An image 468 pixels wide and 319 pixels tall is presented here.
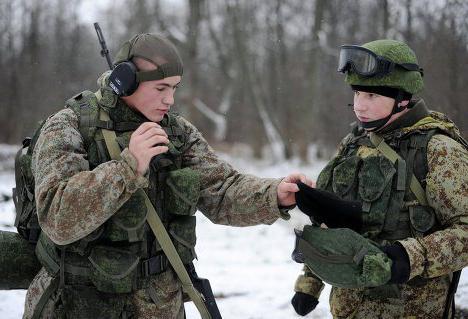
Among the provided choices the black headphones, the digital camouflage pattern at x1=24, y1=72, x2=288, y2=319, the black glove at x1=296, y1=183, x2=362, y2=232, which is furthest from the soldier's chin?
the black glove at x1=296, y1=183, x2=362, y2=232

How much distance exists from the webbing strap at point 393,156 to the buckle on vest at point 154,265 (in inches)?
53.9

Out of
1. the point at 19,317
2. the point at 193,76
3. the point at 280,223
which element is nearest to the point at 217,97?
the point at 193,76

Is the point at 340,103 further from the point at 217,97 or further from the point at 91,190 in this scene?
the point at 217,97

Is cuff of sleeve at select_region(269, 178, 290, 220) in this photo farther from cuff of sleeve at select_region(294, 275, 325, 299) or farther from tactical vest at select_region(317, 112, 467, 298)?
cuff of sleeve at select_region(294, 275, 325, 299)

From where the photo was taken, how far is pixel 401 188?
2703 millimetres

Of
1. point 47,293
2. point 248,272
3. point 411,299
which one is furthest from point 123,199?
point 248,272

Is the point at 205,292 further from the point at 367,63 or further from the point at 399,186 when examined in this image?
the point at 367,63

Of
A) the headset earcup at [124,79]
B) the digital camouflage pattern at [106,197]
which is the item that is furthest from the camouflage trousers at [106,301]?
the headset earcup at [124,79]

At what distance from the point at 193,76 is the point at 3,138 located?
9.24 m

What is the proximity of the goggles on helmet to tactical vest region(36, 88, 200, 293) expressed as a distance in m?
1.10

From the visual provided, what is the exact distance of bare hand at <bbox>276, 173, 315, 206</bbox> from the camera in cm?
267

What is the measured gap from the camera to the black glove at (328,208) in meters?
2.66

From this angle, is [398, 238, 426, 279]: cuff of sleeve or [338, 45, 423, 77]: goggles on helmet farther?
[338, 45, 423, 77]: goggles on helmet

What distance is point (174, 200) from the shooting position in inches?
105
